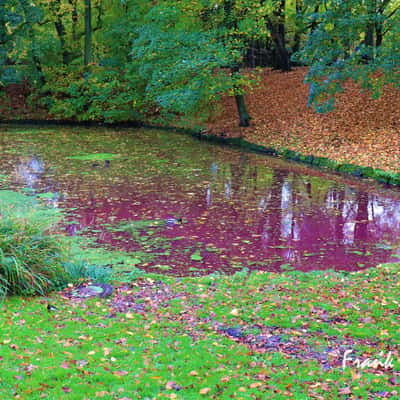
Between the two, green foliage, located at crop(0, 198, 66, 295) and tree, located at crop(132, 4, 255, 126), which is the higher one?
tree, located at crop(132, 4, 255, 126)

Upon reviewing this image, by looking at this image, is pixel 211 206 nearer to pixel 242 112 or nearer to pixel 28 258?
pixel 28 258

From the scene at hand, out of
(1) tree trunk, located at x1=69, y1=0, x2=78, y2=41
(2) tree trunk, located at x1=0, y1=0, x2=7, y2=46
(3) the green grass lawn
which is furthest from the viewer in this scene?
(1) tree trunk, located at x1=69, y1=0, x2=78, y2=41

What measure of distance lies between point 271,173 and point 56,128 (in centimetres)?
1674

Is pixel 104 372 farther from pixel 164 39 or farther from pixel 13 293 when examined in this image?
pixel 164 39

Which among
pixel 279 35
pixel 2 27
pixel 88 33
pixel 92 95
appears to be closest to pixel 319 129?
pixel 279 35

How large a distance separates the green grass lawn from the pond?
1.35 metres

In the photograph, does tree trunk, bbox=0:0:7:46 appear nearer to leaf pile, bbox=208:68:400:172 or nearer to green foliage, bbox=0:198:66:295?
leaf pile, bbox=208:68:400:172

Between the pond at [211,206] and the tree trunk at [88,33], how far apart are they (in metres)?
12.4

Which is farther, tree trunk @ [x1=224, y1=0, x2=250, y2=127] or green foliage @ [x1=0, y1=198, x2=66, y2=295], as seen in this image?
tree trunk @ [x1=224, y1=0, x2=250, y2=127]

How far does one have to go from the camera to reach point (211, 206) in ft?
41.1

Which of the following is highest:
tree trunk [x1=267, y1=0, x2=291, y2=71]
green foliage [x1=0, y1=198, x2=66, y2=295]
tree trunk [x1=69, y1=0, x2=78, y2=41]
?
tree trunk [x1=69, y1=0, x2=78, y2=41]

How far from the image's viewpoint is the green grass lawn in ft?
14.3

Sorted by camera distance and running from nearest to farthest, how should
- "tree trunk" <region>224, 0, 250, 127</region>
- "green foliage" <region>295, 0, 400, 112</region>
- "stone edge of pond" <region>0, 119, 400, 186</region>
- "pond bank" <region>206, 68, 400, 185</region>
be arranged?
"stone edge of pond" <region>0, 119, 400, 186</region>
"pond bank" <region>206, 68, 400, 185</region>
"green foliage" <region>295, 0, 400, 112</region>
"tree trunk" <region>224, 0, 250, 127</region>

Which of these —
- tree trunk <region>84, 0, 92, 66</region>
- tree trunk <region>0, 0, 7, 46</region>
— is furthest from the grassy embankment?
tree trunk <region>0, 0, 7, 46</region>
